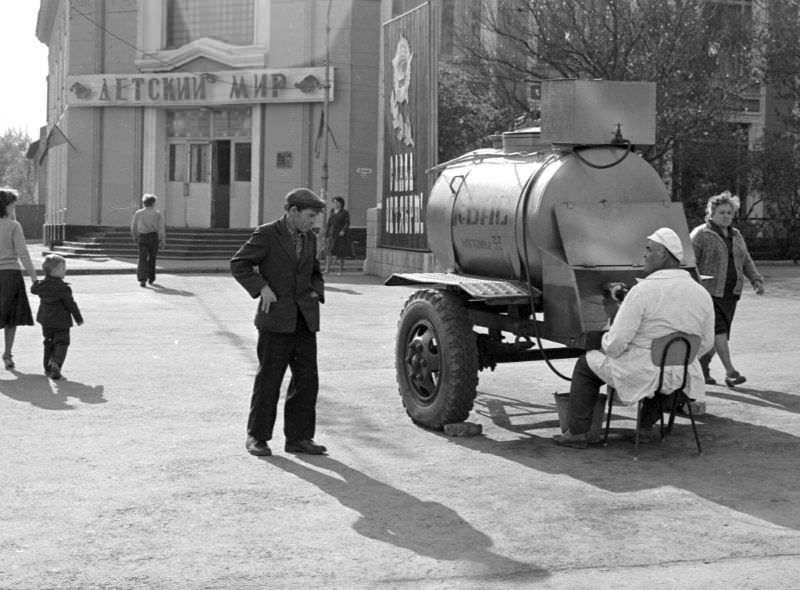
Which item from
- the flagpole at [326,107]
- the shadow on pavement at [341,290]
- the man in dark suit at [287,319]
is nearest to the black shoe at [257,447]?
the man in dark suit at [287,319]

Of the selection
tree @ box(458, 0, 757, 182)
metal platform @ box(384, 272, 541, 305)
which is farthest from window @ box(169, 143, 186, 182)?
metal platform @ box(384, 272, 541, 305)

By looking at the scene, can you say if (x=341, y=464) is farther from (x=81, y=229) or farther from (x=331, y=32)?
(x=81, y=229)

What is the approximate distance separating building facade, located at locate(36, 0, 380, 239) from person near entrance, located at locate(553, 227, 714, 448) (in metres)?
25.8

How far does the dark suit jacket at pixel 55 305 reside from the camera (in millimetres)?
12062

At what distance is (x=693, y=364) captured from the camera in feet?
28.0

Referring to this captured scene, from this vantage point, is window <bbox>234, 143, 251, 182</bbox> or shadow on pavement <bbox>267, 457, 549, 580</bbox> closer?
shadow on pavement <bbox>267, 457, 549, 580</bbox>

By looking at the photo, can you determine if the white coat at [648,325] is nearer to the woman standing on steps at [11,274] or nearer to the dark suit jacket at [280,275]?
the dark suit jacket at [280,275]

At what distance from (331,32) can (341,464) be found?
89.3 ft

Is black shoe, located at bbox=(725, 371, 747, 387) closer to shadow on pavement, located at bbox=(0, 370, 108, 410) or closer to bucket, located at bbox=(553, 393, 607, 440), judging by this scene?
bucket, located at bbox=(553, 393, 607, 440)

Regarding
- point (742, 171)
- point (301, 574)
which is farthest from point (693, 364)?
point (742, 171)

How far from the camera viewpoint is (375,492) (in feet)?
24.3

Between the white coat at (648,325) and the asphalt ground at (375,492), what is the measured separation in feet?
1.69

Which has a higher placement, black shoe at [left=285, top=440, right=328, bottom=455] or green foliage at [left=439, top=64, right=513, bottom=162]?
green foliage at [left=439, top=64, right=513, bottom=162]

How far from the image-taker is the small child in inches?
474
